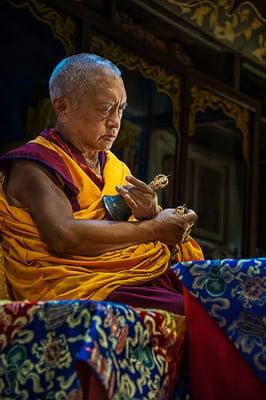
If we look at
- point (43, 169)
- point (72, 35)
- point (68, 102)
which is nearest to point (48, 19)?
point (72, 35)

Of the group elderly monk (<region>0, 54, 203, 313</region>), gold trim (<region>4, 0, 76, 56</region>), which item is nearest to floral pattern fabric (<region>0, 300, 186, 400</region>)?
elderly monk (<region>0, 54, 203, 313</region>)

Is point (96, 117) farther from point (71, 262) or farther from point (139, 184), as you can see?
point (71, 262)

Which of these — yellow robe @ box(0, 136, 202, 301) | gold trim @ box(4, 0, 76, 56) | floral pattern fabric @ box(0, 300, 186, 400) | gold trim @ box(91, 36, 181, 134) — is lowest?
floral pattern fabric @ box(0, 300, 186, 400)

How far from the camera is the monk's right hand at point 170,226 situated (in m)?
2.37

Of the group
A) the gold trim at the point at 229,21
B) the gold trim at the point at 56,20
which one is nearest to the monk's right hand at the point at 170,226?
the gold trim at the point at 56,20

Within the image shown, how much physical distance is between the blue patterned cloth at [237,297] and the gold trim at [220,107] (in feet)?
10.7

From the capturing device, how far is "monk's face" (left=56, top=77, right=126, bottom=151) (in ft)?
8.37

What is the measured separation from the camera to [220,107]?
532 centimetres

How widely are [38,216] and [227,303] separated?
Result: 2.28 feet

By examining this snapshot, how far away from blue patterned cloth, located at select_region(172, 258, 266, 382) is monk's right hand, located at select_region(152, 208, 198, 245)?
1.55ft

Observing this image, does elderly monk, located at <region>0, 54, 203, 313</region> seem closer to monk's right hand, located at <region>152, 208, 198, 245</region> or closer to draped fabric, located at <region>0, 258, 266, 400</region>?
monk's right hand, located at <region>152, 208, 198, 245</region>

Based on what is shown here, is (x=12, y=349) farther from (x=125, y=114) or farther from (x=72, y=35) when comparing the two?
(x=125, y=114)

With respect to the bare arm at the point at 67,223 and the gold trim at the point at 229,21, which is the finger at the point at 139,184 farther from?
the gold trim at the point at 229,21

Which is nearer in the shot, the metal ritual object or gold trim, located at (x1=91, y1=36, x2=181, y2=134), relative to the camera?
the metal ritual object
